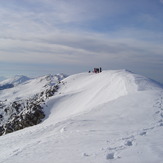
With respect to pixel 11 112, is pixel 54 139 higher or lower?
higher

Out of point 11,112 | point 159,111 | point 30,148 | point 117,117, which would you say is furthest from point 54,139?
point 11,112

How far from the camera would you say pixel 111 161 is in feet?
23.5

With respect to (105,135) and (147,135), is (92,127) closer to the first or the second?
(105,135)

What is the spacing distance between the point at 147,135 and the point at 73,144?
381cm

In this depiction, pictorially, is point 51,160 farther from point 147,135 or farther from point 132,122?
point 132,122

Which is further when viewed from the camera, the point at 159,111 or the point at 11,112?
the point at 11,112

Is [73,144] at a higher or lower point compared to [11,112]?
higher

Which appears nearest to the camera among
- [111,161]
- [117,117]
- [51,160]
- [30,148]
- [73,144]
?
[111,161]

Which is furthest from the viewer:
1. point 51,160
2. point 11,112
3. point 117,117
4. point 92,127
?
point 11,112

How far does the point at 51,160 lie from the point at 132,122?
5.95m

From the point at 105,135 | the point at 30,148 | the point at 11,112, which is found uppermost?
the point at 105,135

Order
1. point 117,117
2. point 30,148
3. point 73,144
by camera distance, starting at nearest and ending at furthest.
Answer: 1. point 73,144
2. point 30,148
3. point 117,117

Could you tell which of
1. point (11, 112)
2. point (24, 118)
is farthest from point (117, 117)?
point (11, 112)

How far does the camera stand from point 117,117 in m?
13.2
